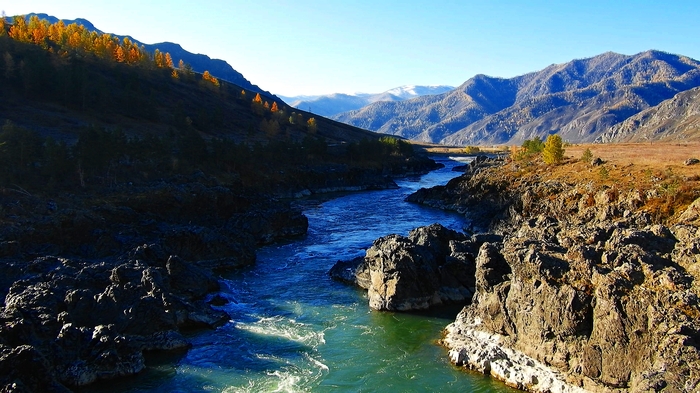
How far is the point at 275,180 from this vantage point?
110188 mm

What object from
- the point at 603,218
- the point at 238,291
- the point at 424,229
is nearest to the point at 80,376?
the point at 238,291

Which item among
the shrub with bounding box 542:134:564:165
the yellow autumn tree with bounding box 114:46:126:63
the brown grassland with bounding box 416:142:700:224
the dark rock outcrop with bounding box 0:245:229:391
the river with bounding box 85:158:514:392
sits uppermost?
the yellow autumn tree with bounding box 114:46:126:63

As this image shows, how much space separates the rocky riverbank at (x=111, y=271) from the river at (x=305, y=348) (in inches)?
67.9

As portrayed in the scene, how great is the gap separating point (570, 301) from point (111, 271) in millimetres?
31692

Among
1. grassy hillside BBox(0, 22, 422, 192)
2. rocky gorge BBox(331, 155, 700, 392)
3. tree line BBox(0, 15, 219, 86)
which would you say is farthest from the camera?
tree line BBox(0, 15, 219, 86)

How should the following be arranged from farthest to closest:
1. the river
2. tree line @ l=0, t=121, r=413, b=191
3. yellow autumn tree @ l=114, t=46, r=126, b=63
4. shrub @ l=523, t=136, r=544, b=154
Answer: yellow autumn tree @ l=114, t=46, r=126, b=63 < shrub @ l=523, t=136, r=544, b=154 < tree line @ l=0, t=121, r=413, b=191 < the river

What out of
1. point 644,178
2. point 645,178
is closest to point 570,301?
point 645,178

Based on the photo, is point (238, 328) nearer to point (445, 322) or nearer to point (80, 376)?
point (80, 376)

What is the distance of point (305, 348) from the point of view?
32.8 meters

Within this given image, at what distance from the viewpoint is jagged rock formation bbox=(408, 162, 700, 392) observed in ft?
79.1

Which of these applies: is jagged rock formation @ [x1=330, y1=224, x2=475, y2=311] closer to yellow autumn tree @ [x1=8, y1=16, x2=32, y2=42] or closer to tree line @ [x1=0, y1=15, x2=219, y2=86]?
tree line @ [x1=0, y1=15, x2=219, y2=86]

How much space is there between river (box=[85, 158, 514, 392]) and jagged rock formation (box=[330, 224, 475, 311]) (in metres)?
1.19

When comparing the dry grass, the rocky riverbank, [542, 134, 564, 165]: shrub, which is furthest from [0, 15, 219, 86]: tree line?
the dry grass

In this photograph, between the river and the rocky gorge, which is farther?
the river
